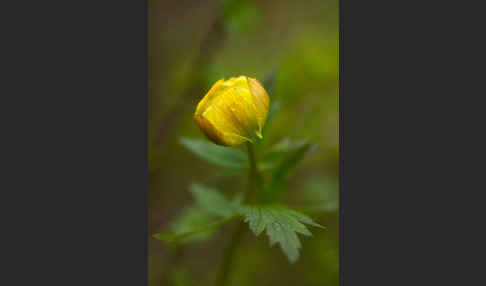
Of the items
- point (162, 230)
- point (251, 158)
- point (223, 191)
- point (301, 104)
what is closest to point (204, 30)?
point (301, 104)

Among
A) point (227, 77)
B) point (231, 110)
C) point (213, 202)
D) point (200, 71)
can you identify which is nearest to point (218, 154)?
point (213, 202)

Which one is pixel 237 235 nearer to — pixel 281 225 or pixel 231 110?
pixel 281 225

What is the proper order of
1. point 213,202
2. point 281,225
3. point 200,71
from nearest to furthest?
point 281,225, point 213,202, point 200,71

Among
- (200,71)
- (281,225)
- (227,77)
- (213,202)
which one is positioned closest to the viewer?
(281,225)

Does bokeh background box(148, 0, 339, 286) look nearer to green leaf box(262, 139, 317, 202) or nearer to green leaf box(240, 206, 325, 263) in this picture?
green leaf box(262, 139, 317, 202)

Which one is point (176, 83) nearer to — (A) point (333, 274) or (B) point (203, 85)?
(B) point (203, 85)

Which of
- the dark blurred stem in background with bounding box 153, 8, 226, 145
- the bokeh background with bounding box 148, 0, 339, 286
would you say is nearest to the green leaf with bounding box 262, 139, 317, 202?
the bokeh background with bounding box 148, 0, 339, 286

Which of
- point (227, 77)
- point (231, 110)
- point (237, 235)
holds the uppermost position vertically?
point (227, 77)
